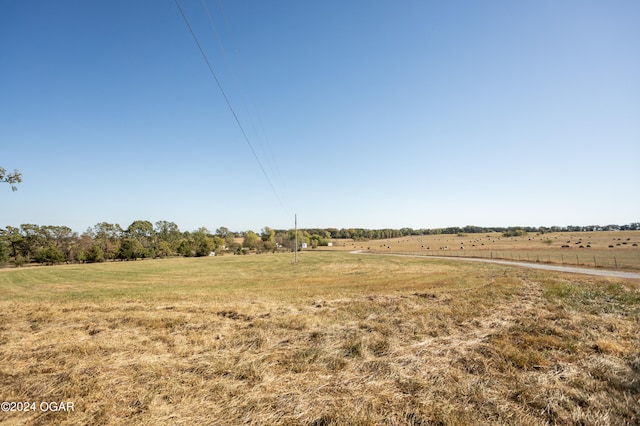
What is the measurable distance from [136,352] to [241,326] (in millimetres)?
3091

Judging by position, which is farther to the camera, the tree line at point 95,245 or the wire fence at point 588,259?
the tree line at point 95,245

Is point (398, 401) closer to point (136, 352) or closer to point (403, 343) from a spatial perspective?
point (403, 343)

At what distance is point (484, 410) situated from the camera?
12.8ft

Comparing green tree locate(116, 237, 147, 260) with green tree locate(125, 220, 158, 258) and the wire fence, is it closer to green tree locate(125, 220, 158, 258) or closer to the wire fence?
green tree locate(125, 220, 158, 258)

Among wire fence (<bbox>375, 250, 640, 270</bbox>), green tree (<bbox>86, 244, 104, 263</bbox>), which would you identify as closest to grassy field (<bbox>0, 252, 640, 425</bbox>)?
wire fence (<bbox>375, 250, 640, 270</bbox>)

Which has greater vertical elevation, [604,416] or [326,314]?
[604,416]

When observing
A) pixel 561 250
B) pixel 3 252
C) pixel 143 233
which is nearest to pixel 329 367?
pixel 561 250

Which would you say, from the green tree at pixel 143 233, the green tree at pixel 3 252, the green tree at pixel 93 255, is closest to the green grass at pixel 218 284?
the green tree at pixel 93 255

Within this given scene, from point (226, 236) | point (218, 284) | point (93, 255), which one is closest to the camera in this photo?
point (218, 284)

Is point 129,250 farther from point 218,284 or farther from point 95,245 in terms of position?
point 218,284

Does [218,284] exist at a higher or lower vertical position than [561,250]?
higher

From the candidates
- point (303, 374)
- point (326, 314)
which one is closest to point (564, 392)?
point (303, 374)

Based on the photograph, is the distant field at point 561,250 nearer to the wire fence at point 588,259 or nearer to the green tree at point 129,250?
the wire fence at point 588,259

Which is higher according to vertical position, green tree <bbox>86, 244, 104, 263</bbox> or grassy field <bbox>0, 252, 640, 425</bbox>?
grassy field <bbox>0, 252, 640, 425</bbox>
